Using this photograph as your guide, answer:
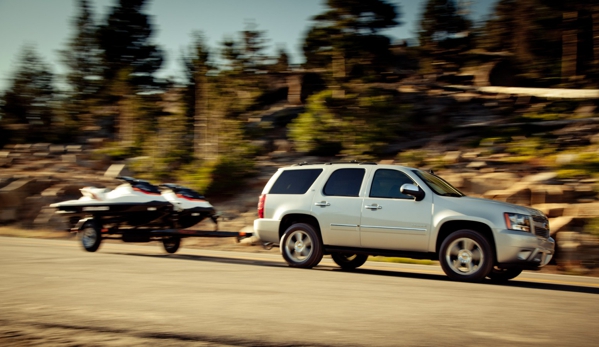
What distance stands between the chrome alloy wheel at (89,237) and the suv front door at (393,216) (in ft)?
20.6

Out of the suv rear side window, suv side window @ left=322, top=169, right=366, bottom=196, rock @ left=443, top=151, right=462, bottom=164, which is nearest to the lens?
suv side window @ left=322, top=169, right=366, bottom=196

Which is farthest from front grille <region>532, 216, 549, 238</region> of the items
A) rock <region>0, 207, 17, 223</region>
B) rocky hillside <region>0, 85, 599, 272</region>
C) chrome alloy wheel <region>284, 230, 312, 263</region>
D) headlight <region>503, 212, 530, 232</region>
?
rock <region>0, 207, 17, 223</region>

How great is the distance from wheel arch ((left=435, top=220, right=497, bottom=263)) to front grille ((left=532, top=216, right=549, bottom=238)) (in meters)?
0.66

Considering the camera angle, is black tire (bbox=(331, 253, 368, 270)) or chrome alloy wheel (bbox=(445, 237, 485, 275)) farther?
black tire (bbox=(331, 253, 368, 270))

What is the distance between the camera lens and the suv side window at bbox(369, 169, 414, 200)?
11609 mm

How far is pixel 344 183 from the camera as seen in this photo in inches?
482

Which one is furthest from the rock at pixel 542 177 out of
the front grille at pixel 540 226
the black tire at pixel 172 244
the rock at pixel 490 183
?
the black tire at pixel 172 244

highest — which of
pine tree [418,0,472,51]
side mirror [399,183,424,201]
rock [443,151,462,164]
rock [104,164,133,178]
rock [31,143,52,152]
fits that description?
pine tree [418,0,472,51]

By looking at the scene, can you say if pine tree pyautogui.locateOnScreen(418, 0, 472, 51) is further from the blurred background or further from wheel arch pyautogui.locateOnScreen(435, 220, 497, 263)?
wheel arch pyautogui.locateOnScreen(435, 220, 497, 263)

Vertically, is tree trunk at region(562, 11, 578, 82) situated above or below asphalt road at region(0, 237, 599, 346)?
above

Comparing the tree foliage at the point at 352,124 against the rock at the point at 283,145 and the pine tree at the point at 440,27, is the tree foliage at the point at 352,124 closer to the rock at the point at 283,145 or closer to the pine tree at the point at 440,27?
the rock at the point at 283,145

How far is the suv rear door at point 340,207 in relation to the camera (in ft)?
38.8

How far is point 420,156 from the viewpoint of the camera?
25.9 m

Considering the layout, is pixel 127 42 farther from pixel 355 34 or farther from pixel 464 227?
pixel 464 227
